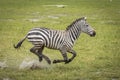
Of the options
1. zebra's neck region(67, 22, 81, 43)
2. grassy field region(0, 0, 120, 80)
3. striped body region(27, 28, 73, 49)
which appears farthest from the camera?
zebra's neck region(67, 22, 81, 43)

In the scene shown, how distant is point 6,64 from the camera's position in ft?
39.0

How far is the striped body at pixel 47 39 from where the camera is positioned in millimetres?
10961

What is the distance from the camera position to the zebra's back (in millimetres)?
10961

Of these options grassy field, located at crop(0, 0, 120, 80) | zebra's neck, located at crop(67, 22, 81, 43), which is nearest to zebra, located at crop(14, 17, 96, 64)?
zebra's neck, located at crop(67, 22, 81, 43)

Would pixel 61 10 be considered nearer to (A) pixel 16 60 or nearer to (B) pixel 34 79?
(A) pixel 16 60

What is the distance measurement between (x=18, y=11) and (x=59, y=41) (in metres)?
20.9

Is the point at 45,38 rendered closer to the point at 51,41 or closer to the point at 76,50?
the point at 51,41

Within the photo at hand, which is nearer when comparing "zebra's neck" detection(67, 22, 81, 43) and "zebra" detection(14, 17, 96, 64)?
"zebra" detection(14, 17, 96, 64)

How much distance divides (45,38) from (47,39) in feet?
0.22

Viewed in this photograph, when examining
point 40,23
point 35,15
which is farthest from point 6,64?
point 35,15

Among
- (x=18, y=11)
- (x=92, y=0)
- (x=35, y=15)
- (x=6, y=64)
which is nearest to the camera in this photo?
(x=6, y=64)

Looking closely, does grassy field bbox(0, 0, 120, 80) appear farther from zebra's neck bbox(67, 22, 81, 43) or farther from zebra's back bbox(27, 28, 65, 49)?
zebra's neck bbox(67, 22, 81, 43)


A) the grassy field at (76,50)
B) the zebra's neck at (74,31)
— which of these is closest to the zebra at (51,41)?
the zebra's neck at (74,31)

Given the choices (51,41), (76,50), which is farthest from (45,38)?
(76,50)
